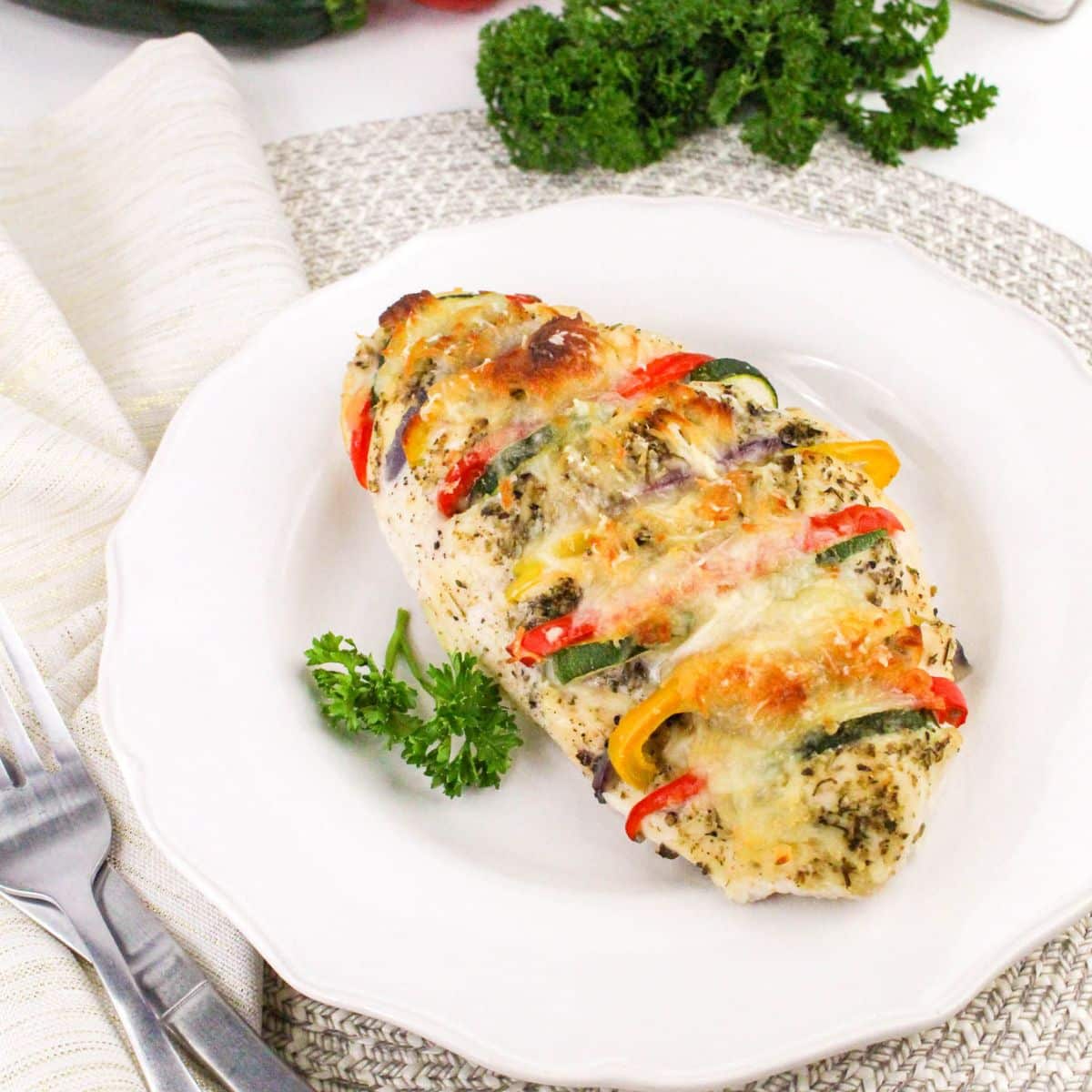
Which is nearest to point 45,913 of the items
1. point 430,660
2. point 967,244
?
point 430,660

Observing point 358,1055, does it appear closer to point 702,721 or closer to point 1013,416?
point 702,721

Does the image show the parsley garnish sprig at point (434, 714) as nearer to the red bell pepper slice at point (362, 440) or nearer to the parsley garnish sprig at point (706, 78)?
the red bell pepper slice at point (362, 440)

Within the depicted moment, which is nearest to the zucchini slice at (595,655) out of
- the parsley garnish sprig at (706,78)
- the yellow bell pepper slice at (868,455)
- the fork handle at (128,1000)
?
the yellow bell pepper slice at (868,455)

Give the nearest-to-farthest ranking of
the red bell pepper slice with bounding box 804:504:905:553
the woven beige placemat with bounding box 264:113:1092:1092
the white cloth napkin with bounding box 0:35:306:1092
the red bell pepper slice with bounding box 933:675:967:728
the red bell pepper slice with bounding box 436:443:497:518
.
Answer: the red bell pepper slice with bounding box 933:675:967:728, the red bell pepper slice with bounding box 804:504:905:553, the white cloth napkin with bounding box 0:35:306:1092, the red bell pepper slice with bounding box 436:443:497:518, the woven beige placemat with bounding box 264:113:1092:1092

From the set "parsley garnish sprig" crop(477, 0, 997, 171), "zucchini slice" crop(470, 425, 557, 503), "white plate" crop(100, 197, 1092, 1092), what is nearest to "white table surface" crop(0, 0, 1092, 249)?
"parsley garnish sprig" crop(477, 0, 997, 171)

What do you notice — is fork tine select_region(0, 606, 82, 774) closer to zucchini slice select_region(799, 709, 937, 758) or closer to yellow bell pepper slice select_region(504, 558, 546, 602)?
yellow bell pepper slice select_region(504, 558, 546, 602)
